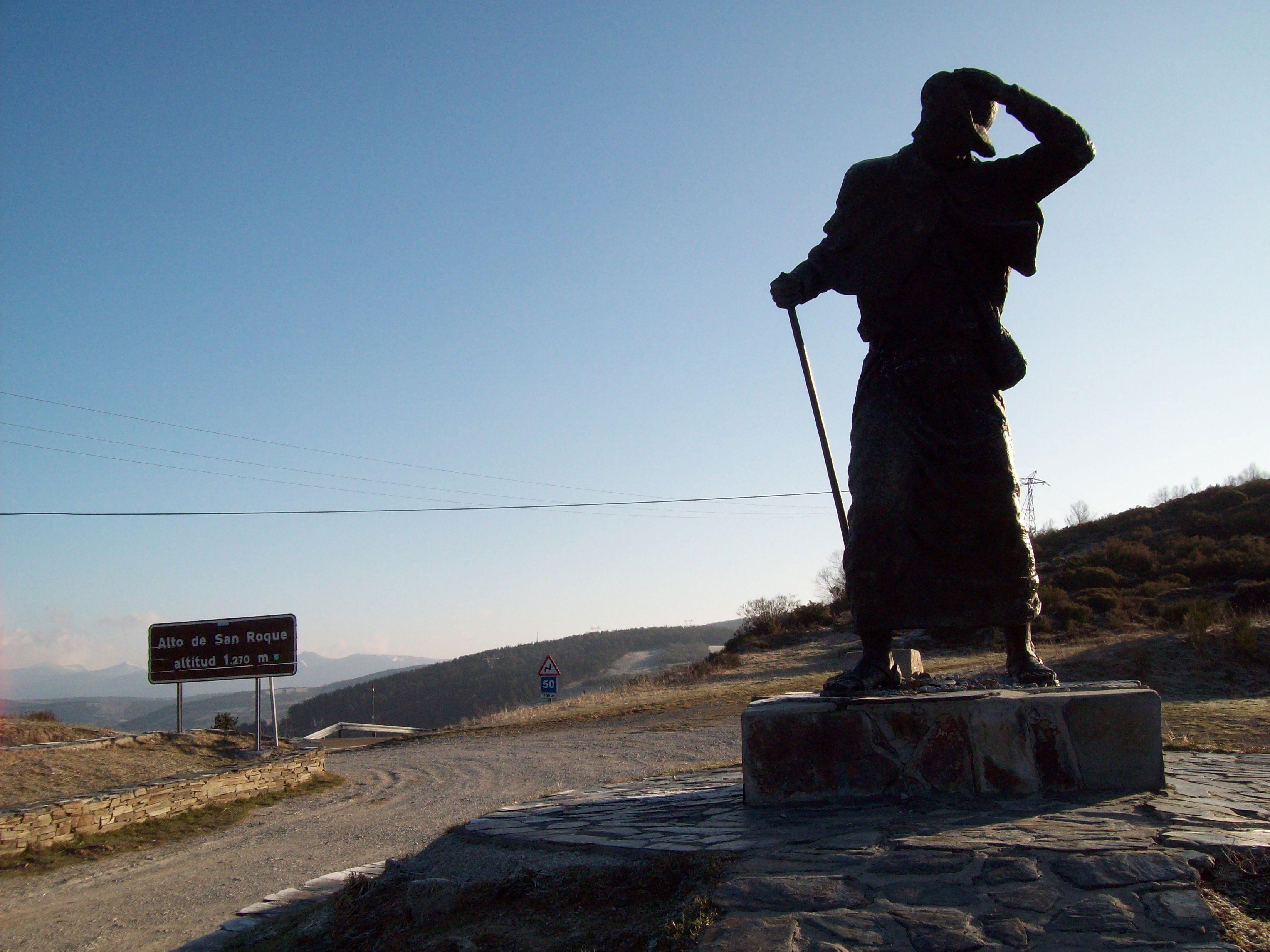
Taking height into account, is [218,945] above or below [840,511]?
below

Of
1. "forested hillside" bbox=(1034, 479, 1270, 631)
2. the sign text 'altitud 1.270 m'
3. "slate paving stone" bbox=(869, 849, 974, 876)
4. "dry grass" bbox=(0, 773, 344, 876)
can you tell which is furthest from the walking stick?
"forested hillside" bbox=(1034, 479, 1270, 631)

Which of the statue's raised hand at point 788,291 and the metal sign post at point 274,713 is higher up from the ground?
the statue's raised hand at point 788,291

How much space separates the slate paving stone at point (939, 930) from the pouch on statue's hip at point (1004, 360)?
2.73m

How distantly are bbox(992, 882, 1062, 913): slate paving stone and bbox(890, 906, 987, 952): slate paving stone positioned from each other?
0.45 feet

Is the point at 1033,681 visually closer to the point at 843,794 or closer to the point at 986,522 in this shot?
the point at 986,522

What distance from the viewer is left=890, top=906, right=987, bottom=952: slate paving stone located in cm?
233

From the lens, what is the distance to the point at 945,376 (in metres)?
4.30

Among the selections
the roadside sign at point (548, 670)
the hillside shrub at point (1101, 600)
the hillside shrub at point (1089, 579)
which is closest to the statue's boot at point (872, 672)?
the hillside shrub at point (1101, 600)

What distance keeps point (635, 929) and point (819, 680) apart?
53.6 feet

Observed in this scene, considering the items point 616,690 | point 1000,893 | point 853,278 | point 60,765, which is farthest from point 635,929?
point 616,690

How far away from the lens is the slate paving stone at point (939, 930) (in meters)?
2.33

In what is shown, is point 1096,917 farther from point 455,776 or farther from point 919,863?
point 455,776

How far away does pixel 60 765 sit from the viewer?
11.3 metres

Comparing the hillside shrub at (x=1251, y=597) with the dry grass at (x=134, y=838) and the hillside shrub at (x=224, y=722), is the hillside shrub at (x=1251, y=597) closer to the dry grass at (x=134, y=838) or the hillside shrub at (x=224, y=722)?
the dry grass at (x=134, y=838)
